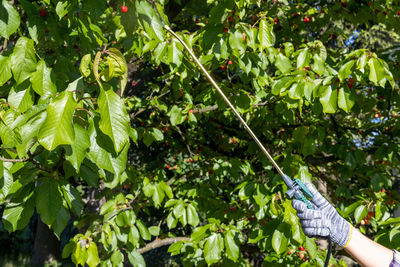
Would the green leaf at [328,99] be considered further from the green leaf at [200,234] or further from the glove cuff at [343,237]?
the green leaf at [200,234]

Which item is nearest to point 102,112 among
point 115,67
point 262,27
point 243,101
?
point 115,67

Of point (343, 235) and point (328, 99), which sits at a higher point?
point (328, 99)

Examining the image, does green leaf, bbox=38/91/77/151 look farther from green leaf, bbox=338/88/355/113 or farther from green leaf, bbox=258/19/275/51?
green leaf, bbox=338/88/355/113

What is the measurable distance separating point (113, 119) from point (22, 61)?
60 centimetres

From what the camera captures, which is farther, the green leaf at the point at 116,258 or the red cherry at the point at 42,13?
the green leaf at the point at 116,258

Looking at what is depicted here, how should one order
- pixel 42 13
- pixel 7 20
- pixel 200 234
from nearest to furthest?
pixel 7 20, pixel 42 13, pixel 200 234

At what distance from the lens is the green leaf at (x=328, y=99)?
1.95 m

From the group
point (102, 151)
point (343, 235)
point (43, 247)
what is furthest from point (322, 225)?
point (43, 247)

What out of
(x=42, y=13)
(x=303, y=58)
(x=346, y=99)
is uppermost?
(x=42, y=13)

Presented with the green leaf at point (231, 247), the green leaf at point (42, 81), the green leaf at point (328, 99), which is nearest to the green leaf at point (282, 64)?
the green leaf at point (328, 99)

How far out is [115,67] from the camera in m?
1.05

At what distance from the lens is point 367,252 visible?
4.72 feet

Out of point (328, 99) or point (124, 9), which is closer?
point (124, 9)

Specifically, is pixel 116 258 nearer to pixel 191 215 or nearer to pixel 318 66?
pixel 191 215
